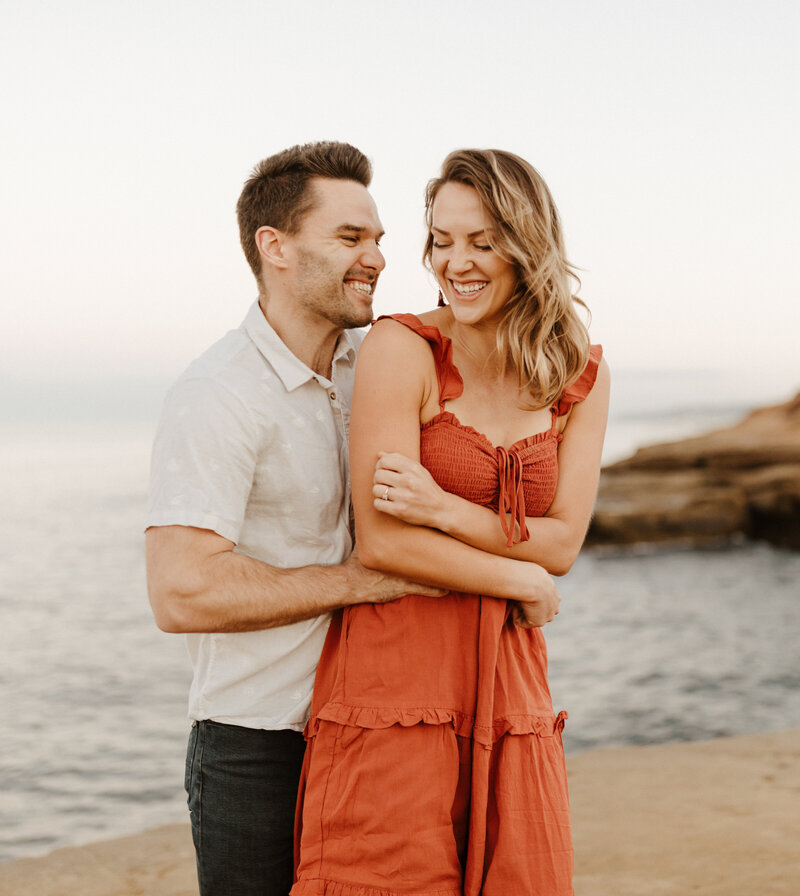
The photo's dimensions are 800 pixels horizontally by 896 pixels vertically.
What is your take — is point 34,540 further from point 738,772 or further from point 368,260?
point 368,260

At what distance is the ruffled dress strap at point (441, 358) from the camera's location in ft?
7.79

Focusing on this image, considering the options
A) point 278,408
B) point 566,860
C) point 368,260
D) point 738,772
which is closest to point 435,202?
point 368,260

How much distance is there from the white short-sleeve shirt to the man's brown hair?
0.30 meters

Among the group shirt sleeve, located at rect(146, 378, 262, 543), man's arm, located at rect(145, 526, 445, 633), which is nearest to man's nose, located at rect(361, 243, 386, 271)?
shirt sleeve, located at rect(146, 378, 262, 543)

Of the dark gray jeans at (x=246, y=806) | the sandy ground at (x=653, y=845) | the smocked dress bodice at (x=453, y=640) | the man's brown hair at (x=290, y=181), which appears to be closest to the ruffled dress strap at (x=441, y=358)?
the smocked dress bodice at (x=453, y=640)

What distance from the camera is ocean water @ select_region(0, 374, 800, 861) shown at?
6.32 meters

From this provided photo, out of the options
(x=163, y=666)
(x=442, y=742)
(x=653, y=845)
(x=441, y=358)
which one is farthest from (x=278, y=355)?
(x=163, y=666)

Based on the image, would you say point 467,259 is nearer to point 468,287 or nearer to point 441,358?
point 468,287

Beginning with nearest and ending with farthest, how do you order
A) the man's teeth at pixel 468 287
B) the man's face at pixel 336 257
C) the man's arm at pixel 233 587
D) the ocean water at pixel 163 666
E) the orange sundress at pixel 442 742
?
the orange sundress at pixel 442 742 → the man's arm at pixel 233 587 → the man's teeth at pixel 468 287 → the man's face at pixel 336 257 → the ocean water at pixel 163 666

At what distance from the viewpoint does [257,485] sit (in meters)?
2.43

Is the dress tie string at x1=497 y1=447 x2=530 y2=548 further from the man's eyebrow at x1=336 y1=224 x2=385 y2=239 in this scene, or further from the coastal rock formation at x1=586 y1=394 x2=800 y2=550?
the coastal rock formation at x1=586 y1=394 x2=800 y2=550

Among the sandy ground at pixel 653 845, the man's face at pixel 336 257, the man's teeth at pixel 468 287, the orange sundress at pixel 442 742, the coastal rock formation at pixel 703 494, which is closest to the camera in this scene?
the orange sundress at pixel 442 742

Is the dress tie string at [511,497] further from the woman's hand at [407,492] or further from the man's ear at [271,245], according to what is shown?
the man's ear at [271,245]

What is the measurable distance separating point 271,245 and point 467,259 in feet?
1.99
